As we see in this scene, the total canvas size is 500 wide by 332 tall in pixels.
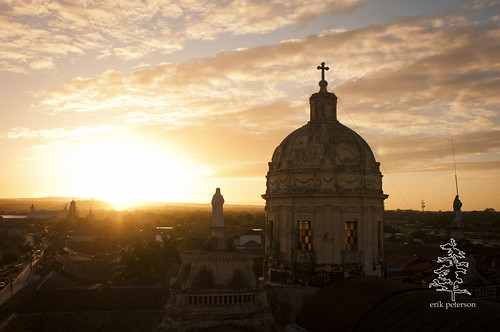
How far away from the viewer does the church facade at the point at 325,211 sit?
23.3m

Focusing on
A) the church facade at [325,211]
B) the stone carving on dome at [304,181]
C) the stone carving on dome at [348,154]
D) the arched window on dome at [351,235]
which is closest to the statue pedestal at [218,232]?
the church facade at [325,211]

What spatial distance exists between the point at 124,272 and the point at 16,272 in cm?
3287

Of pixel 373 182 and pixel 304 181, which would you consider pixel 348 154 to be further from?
pixel 304 181

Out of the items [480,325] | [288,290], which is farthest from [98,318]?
[480,325]

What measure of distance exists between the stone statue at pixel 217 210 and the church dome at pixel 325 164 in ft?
14.4

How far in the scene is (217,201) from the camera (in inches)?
825

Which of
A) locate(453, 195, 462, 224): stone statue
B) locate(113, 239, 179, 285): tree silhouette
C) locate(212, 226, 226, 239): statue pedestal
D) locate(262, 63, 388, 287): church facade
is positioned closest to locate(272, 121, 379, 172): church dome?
locate(262, 63, 388, 287): church facade

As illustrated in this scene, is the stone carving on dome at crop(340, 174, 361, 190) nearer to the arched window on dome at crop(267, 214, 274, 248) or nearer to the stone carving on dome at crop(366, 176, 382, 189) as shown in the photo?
the stone carving on dome at crop(366, 176, 382, 189)

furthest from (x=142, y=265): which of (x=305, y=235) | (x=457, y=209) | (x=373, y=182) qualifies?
(x=457, y=209)

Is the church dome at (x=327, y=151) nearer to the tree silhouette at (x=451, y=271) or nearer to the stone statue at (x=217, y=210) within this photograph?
the stone statue at (x=217, y=210)

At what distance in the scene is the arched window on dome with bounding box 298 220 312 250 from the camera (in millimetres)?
23688

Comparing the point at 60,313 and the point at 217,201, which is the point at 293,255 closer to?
the point at 217,201

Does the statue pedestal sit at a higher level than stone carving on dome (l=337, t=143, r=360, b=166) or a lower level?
lower

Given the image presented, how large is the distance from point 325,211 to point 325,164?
2354 mm
